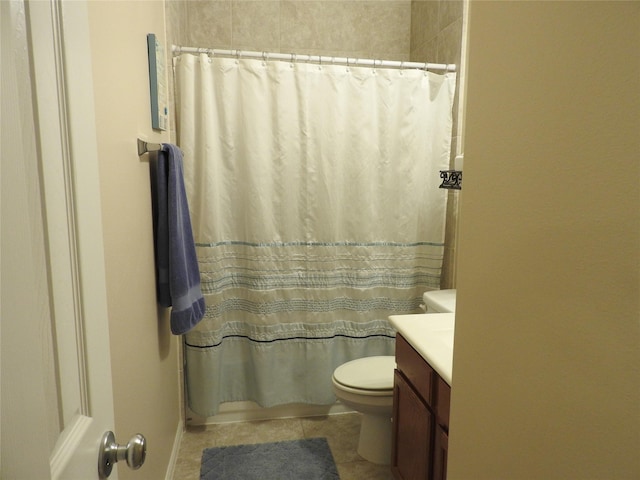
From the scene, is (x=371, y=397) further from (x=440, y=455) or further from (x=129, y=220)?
(x=129, y=220)

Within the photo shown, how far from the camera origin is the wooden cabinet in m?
1.34

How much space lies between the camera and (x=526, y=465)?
0.58 metres

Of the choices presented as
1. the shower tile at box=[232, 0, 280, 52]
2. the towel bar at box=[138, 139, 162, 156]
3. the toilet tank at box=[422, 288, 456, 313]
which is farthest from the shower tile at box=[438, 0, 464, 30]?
the towel bar at box=[138, 139, 162, 156]

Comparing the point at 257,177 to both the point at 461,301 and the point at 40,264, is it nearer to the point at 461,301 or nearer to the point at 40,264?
the point at 461,301

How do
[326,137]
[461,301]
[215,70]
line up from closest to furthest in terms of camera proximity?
1. [461,301]
2. [215,70]
3. [326,137]

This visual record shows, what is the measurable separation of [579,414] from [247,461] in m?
1.91

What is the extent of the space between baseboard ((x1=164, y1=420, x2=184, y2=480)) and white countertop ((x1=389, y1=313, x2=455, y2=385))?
1.19 m

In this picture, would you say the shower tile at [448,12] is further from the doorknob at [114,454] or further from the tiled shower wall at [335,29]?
the doorknob at [114,454]

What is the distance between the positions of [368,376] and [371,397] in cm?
11

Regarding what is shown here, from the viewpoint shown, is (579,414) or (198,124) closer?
(579,414)

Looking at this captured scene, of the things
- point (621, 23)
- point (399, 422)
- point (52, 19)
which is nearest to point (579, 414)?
point (621, 23)

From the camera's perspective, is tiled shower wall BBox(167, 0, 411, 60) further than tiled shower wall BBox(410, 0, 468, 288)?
Yes

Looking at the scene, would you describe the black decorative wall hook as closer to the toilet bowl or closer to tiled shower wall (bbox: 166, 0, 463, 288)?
tiled shower wall (bbox: 166, 0, 463, 288)

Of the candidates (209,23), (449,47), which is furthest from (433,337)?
(209,23)
